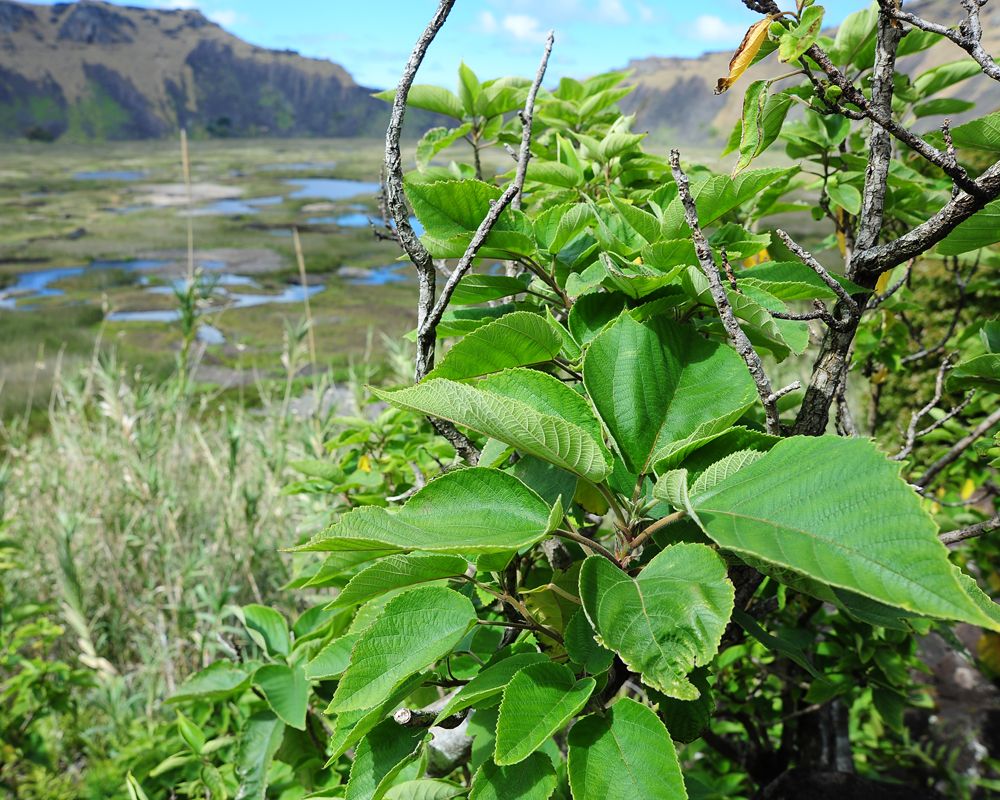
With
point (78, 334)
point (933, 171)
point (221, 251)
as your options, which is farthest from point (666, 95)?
point (933, 171)

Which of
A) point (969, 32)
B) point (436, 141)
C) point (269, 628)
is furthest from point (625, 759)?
point (436, 141)

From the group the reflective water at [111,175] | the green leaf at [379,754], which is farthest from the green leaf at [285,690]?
the reflective water at [111,175]

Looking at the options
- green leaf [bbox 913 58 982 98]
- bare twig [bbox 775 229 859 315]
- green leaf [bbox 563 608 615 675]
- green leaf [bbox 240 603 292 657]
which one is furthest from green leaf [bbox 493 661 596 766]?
green leaf [bbox 913 58 982 98]

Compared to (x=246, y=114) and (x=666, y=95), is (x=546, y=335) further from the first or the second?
(x=246, y=114)

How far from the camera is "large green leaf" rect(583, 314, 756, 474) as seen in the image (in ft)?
2.38

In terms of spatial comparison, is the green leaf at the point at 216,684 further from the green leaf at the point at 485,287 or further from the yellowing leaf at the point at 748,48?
the yellowing leaf at the point at 748,48

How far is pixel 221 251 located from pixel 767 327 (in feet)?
75.7

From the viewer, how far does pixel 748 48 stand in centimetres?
74

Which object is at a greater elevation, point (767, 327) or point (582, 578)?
point (767, 327)

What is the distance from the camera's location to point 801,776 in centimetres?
161

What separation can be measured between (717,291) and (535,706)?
1.43 ft

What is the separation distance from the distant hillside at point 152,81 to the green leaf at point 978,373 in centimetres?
7451

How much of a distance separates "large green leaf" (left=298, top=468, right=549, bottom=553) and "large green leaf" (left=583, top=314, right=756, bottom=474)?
133mm

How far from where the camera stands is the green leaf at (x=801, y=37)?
688mm
